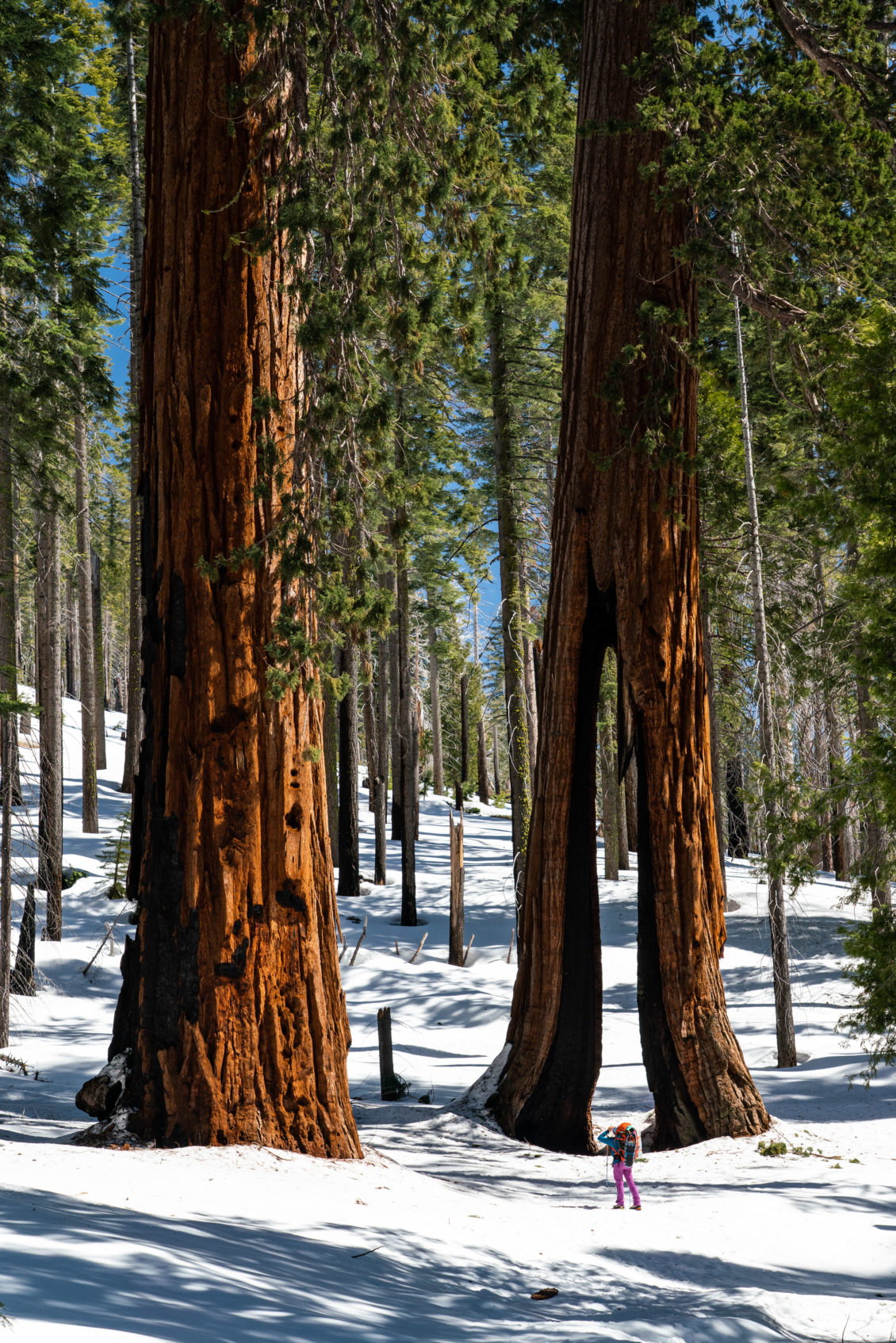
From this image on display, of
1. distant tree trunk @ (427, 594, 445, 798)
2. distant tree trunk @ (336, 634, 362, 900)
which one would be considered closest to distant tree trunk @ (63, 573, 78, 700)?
distant tree trunk @ (427, 594, 445, 798)

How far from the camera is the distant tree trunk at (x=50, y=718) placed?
14195 mm

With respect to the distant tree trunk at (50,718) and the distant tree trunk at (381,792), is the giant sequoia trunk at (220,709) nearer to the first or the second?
the distant tree trunk at (50,718)

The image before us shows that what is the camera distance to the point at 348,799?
19234 mm

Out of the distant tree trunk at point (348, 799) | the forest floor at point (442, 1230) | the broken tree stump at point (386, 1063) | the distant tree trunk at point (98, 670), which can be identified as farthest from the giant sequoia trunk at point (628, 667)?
the distant tree trunk at point (98, 670)

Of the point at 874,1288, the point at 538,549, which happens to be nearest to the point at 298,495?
the point at 874,1288

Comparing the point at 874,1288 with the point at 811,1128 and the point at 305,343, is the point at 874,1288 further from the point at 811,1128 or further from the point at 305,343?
the point at 305,343

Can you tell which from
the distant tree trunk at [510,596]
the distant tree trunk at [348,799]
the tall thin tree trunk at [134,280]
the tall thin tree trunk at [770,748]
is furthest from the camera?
the distant tree trunk at [348,799]

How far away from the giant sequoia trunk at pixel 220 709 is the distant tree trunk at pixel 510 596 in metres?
8.69

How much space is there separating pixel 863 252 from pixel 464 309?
268 cm

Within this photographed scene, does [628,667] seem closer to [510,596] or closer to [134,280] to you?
[510,596]

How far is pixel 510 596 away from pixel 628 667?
7.34 m

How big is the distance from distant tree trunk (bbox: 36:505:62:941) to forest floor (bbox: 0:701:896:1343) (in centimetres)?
360

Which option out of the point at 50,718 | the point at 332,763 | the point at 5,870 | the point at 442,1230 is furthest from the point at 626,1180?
the point at 332,763

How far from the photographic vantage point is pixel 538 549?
1775cm
